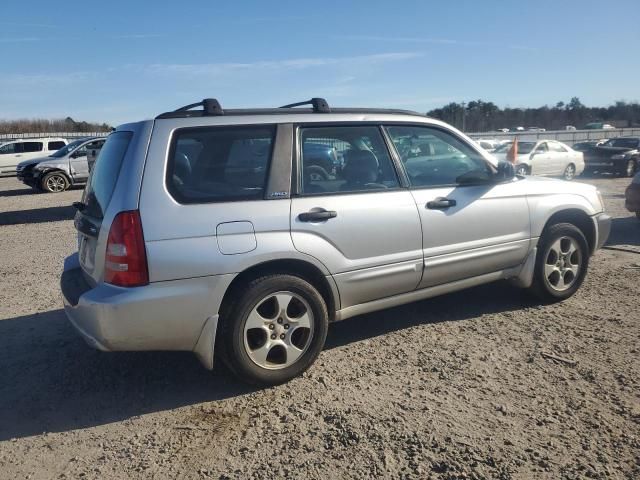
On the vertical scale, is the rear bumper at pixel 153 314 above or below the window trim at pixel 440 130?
below

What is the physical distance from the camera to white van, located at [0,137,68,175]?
22.4 metres

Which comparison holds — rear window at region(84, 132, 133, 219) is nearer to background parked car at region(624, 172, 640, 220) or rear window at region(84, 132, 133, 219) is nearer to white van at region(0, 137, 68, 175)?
background parked car at region(624, 172, 640, 220)

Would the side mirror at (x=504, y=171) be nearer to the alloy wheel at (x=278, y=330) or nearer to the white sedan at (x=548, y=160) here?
the alloy wheel at (x=278, y=330)

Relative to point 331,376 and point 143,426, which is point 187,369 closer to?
point 143,426

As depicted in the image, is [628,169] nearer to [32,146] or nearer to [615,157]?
[615,157]

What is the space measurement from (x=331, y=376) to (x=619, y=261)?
4.63 meters

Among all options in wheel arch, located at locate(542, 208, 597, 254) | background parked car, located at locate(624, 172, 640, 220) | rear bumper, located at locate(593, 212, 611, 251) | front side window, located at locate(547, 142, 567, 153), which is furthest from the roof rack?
front side window, located at locate(547, 142, 567, 153)

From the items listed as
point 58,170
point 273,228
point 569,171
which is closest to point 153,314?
point 273,228

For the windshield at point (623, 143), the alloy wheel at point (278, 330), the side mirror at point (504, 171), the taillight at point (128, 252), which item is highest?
the windshield at point (623, 143)

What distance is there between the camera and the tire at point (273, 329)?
3.40 meters

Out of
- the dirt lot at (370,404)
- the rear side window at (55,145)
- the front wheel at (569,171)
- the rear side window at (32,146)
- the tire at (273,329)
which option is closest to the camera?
the dirt lot at (370,404)

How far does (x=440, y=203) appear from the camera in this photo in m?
4.18

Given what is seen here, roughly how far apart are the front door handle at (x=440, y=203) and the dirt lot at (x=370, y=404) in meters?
1.04

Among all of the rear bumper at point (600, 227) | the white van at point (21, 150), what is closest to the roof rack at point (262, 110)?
the rear bumper at point (600, 227)
